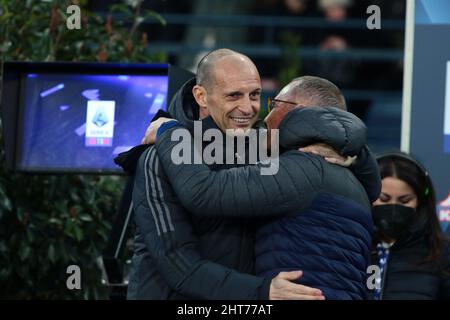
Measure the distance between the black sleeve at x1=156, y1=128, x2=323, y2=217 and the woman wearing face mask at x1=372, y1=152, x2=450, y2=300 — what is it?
135 cm

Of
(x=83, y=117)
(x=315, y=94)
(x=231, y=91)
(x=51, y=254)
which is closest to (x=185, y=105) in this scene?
(x=231, y=91)

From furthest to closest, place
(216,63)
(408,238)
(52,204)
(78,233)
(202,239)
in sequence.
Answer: (52,204)
(78,233)
(408,238)
(216,63)
(202,239)

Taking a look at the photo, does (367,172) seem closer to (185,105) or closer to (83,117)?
(185,105)

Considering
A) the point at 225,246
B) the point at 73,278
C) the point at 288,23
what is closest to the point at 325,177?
the point at 225,246

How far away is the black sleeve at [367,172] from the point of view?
369cm

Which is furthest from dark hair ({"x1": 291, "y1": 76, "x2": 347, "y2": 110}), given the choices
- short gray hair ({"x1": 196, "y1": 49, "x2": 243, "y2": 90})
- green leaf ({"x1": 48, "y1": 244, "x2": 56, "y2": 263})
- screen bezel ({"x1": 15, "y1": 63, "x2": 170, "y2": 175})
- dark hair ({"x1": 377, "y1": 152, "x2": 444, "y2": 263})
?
green leaf ({"x1": 48, "y1": 244, "x2": 56, "y2": 263})

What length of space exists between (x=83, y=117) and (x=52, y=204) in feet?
4.24

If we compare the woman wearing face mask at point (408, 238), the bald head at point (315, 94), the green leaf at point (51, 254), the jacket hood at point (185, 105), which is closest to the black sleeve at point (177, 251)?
the jacket hood at point (185, 105)

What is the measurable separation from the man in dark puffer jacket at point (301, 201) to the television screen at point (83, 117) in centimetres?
121

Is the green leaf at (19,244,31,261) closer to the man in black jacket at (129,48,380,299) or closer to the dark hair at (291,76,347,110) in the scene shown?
the man in black jacket at (129,48,380,299)

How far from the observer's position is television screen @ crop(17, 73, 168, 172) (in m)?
4.76

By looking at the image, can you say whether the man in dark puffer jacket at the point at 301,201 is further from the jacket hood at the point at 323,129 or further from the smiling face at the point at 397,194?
the smiling face at the point at 397,194

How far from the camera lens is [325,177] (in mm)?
3510

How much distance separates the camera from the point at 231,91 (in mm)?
3697
